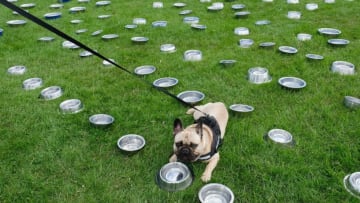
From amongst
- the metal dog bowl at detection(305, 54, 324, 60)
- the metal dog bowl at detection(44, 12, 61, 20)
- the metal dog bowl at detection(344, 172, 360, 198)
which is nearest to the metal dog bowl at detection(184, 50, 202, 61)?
the metal dog bowl at detection(305, 54, 324, 60)

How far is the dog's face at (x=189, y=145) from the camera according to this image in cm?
337

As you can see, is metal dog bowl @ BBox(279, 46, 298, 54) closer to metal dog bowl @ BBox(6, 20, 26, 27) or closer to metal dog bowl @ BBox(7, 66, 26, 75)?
metal dog bowl @ BBox(7, 66, 26, 75)

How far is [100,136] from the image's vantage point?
4.19m

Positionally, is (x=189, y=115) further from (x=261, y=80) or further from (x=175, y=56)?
(x=175, y=56)

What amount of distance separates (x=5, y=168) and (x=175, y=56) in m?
3.66

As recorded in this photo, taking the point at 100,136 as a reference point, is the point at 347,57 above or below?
above

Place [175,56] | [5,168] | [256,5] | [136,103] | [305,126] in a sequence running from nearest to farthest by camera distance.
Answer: [5,168], [305,126], [136,103], [175,56], [256,5]

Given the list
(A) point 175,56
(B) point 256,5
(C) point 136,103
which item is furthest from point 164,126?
(B) point 256,5

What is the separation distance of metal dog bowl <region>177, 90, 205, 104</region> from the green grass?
0.47 ft

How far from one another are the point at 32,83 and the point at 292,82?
4.27 metres

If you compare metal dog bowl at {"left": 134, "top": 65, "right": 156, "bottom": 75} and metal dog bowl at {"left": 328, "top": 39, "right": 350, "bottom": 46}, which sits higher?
metal dog bowl at {"left": 328, "top": 39, "right": 350, "bottom": 46}

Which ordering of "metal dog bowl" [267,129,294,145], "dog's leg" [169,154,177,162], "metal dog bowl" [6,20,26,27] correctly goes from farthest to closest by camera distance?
1. "metal dog bowl" [6,20,26,27]
2. "metal dog bowl" [267,129,294,145]
3. "dog's leg" [169,154,177,162]

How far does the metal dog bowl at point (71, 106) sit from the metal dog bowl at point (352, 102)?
374 centimetres

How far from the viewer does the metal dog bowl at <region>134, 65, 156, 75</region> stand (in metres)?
5.70
